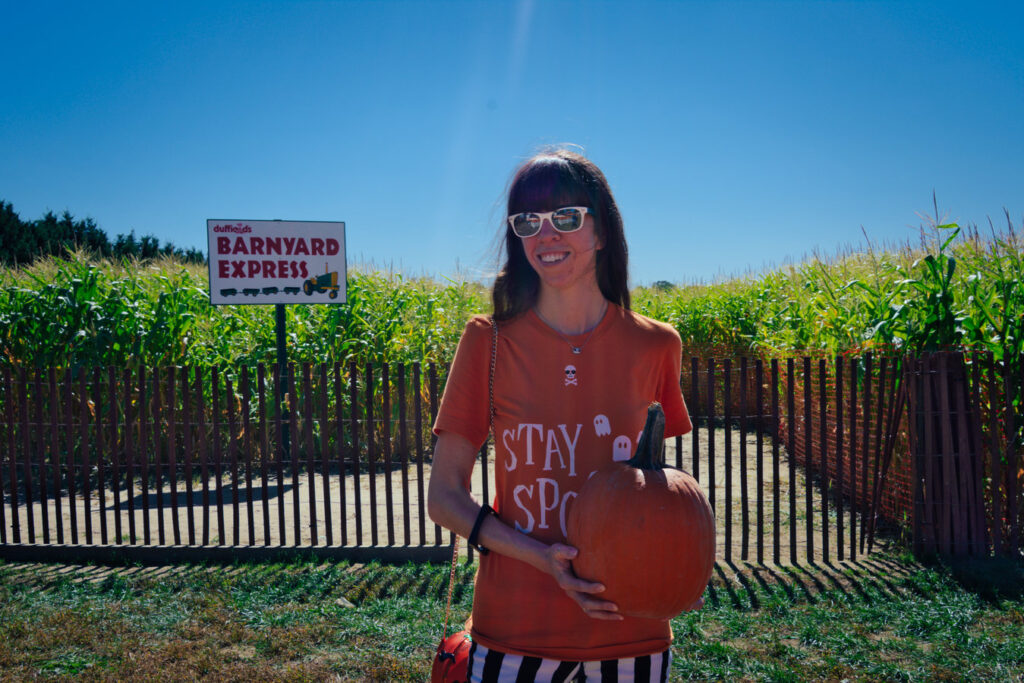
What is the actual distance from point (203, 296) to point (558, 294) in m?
11.5

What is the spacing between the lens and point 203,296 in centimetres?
1183

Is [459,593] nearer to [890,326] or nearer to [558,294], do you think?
[558,294]

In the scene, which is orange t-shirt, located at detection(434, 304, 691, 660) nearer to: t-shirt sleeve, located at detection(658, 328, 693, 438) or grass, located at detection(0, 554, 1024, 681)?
t-shirt sleeve, located at detection(658, 328, 693, 438)

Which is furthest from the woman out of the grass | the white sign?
the white sign

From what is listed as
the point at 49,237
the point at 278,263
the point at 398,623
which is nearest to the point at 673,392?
the point at 398,623

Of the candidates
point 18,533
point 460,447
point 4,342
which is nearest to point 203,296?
point 4,342

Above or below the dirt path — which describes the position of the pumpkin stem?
above

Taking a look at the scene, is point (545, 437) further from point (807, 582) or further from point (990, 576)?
point (990, 576)

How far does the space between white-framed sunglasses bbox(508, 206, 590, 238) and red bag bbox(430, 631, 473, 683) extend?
1071mm

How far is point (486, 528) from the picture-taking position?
5.12 feet

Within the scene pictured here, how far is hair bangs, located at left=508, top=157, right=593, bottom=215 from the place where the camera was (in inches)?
68.3

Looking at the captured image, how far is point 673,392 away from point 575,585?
68cm

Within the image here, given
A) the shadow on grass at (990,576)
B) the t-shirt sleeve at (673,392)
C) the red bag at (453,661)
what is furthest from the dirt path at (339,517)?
the t-shirt sleeve at (673,392)

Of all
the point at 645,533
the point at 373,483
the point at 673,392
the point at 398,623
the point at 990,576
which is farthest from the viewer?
the point at 373,483
